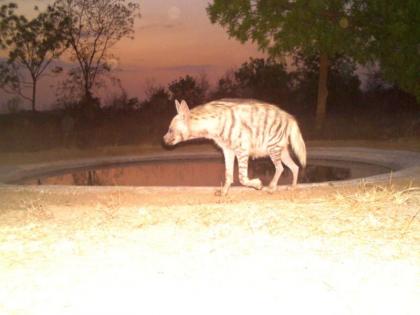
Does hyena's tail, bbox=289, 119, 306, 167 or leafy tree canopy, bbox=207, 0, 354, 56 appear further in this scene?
leafy tree canopy, bbox=207, 0, 354, 56

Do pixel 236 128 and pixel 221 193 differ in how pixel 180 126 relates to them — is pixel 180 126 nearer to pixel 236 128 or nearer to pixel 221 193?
pixel 236 128

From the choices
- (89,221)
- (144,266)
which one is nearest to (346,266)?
(144,266)

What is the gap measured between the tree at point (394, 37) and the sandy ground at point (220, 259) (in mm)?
11690

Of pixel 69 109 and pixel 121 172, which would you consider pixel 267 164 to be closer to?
pixel 121 172

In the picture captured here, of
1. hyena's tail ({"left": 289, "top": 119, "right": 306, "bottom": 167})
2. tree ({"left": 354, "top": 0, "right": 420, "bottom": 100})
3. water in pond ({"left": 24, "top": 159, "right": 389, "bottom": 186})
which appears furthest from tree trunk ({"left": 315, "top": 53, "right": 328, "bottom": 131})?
hyena's tail ({"left": 289, "top": 119, "right": 306, "bottom": 167})

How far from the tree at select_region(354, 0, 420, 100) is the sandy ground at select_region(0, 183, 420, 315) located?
1169 centimetres

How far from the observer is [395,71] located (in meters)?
18.5

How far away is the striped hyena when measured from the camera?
8.03 meters

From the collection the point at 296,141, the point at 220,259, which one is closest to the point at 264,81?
the point at 296,141

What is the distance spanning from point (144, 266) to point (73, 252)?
79 cm

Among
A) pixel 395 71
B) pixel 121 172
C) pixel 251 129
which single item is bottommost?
pixel 121 172

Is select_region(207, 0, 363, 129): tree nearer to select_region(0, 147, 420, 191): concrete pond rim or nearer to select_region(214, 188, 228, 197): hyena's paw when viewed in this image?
select_region(0, 147, 420, 191): concrete pond rim

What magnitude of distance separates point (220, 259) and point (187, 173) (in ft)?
33.3

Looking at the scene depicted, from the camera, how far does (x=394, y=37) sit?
1748cm
